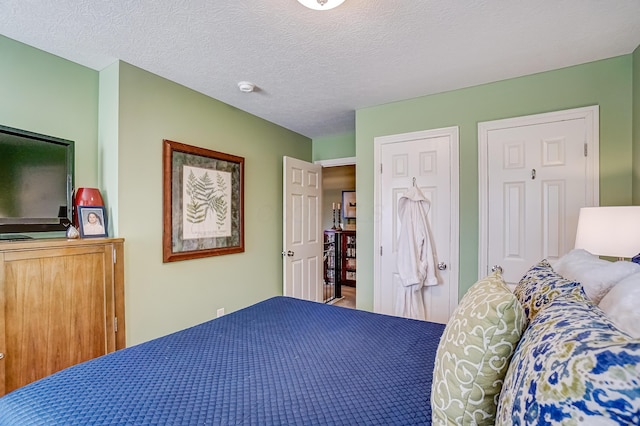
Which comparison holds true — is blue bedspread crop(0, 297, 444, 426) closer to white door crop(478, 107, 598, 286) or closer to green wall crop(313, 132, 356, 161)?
white door crop(478, 107, 598, 286)

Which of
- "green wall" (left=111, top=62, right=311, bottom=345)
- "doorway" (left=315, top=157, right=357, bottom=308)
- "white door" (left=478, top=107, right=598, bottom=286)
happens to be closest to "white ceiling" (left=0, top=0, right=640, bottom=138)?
"green wall" (left=111, top=62, right=311, bottom=345)

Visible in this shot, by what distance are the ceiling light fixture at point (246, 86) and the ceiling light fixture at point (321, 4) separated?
109 centimetres

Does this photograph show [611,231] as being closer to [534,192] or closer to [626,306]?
[534,192]

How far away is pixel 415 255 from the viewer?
107 inches

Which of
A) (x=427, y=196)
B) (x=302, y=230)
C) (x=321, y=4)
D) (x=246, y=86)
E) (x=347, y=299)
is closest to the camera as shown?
(x=321, y=4)

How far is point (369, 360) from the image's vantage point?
1217 millimetres

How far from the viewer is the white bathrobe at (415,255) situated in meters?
2.73

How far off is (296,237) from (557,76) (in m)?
2.90

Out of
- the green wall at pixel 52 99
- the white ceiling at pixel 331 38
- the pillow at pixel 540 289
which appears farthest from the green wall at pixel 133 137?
the pillow at pixel 540 289

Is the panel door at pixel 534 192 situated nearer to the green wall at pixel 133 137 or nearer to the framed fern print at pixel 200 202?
the framed fern print at pixel 200 202

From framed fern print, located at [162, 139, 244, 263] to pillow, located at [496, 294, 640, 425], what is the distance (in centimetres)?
251

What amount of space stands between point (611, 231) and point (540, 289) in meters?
1.14

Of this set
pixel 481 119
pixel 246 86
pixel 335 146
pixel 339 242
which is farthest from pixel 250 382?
pixel 339 242

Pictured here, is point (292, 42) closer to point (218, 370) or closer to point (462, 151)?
point (462, 151)
